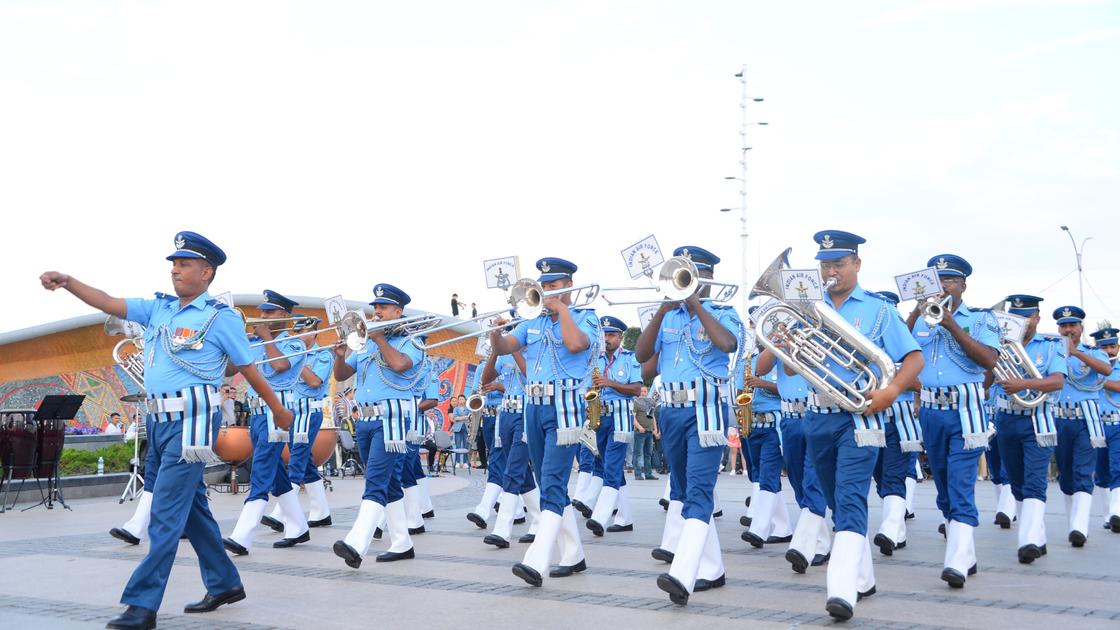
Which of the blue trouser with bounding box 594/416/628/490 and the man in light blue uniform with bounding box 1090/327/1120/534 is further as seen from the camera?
the blue trouser with bounding box 594/416/628/490

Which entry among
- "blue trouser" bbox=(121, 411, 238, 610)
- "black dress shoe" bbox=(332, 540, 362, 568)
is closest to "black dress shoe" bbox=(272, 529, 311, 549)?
"black dress shoe" bbox=(332, 540, 362, 568)

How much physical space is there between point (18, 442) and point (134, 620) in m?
10.7

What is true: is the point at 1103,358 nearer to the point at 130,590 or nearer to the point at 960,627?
the point at 960,627

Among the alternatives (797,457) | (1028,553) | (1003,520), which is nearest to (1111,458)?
(1003,520)

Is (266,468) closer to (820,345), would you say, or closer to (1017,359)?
(820,345)

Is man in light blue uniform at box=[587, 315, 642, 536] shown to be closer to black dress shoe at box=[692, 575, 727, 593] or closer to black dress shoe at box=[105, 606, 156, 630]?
black dress shoe at box=[692, 575, 727, 593]

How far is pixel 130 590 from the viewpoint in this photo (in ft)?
22.3

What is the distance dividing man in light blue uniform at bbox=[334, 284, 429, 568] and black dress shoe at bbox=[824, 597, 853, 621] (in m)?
3.98

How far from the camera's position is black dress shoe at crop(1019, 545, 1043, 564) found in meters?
9.69

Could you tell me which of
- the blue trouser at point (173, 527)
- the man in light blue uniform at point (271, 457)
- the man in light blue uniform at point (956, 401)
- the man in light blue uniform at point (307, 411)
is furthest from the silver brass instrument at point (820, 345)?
the man in light blue uniform at point (307, 411)

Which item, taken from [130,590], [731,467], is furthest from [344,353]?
[731,467]

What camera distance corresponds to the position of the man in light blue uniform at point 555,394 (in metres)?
8.57

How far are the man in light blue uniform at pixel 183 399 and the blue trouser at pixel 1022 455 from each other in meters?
6.60

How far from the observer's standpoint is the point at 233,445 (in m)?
15.1
